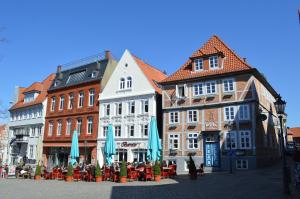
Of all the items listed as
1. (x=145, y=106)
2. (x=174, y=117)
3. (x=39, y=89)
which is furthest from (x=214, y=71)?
(x=39, y=89)

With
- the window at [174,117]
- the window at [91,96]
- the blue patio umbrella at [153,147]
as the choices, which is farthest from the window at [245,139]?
the window at [91,96]

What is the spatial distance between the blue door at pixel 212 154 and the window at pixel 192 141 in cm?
118

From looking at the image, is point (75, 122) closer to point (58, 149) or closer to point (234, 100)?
point (58, 149)

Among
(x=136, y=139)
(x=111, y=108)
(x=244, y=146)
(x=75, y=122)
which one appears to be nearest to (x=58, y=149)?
(x=75, y=122)

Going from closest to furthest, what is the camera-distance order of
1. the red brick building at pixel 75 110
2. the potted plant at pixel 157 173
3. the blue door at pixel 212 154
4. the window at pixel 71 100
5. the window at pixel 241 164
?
1. the potted plant at pixel 157 173
2. the window at pixel 241 164
3. the blue door at pixel 212 154
4. the red brick building at pixel 75 110
5. the window at pixel 71 100

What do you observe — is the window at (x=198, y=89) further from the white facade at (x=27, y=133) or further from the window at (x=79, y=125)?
the white facade at (x=27, y=133)

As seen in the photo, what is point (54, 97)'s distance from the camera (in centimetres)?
4319

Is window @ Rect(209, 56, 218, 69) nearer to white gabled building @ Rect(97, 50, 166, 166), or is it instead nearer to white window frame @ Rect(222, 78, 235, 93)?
white window frame @ Rect(222, 78, 235, 93)

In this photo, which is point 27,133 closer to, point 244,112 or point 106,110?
point 106,110

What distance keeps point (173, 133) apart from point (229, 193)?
1657 centimetres

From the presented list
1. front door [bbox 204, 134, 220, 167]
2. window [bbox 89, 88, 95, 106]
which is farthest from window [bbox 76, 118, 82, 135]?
front door [bbox 204, 134, 220, 167]

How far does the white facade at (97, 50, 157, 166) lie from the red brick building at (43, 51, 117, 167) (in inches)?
54.4

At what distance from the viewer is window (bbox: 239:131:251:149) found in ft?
82.9

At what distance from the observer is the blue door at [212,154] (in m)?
26.9
